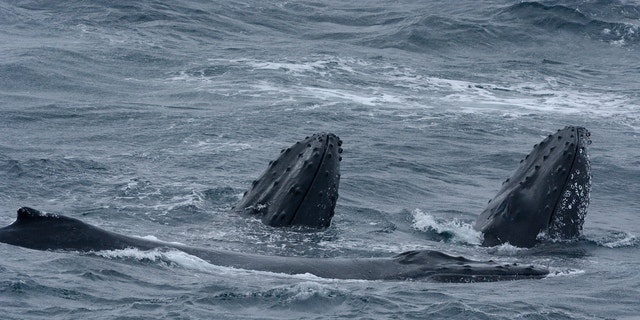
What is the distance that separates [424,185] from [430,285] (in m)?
10.9

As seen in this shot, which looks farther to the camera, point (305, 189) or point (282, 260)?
point (305, 189)

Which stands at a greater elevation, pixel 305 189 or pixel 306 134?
pixel 305 189

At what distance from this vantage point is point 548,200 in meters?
17.9

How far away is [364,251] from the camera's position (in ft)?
61.2

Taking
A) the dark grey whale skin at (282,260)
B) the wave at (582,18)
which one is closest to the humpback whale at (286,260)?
the dark grey whale skin at (282,260)

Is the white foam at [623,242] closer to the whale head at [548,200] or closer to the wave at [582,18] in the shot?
the whale head at [548,200]

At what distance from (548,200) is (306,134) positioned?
13030mm

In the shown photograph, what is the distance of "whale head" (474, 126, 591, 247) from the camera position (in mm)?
17859

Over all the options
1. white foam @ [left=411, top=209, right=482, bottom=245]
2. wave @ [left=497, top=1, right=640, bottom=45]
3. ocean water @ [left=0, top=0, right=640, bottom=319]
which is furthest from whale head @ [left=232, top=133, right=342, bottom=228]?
wave @ [left=497, top=1, right=640, bottom=45]

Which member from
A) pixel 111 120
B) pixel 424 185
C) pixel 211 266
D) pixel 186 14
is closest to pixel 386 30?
pixel 186 14

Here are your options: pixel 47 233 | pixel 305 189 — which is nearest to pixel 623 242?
pixel 305 189

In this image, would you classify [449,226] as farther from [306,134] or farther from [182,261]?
[306,134]

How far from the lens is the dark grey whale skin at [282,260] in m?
15.0

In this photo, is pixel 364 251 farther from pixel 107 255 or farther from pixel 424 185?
pixel 424 185
